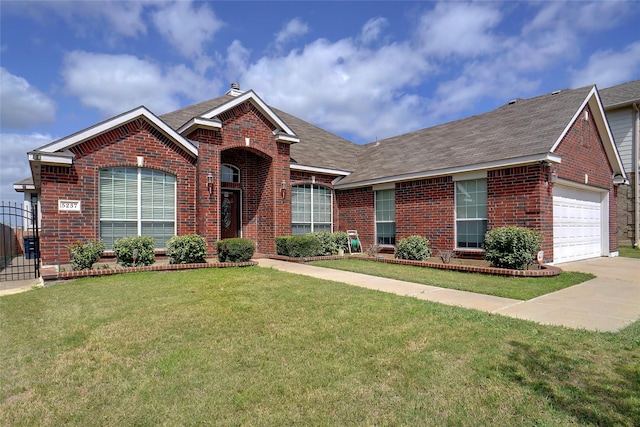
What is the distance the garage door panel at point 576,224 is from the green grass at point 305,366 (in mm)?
7826

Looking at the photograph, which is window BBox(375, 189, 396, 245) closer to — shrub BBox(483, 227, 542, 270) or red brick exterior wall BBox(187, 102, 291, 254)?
red brick exterior wall BBox(187, 102, 291, 254)

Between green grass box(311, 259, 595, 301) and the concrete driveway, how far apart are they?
29 cm

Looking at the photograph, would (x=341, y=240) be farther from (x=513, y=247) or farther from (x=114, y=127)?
(x=114, y=127)

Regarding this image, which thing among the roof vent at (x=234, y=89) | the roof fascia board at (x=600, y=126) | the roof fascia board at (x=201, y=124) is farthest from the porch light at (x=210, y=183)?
the roof fascia board at (x=600, y=126)

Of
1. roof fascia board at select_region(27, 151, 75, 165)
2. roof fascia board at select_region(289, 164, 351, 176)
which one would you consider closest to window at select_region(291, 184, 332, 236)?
roof fascia board at select_region(289, 164, 351, 176)

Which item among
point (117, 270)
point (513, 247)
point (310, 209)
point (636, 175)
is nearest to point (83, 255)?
point (117, 270)

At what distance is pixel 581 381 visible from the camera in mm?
3348

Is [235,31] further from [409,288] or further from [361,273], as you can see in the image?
[409,288]

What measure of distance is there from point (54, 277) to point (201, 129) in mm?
6078

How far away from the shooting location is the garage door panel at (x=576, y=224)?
11742 millimetres

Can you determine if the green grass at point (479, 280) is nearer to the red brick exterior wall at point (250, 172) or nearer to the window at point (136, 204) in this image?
the red brick exterior wall at point (250, 172)

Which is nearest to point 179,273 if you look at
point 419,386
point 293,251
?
point 293,251

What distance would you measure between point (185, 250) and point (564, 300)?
8.79 meters

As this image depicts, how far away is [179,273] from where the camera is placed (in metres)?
9.14
